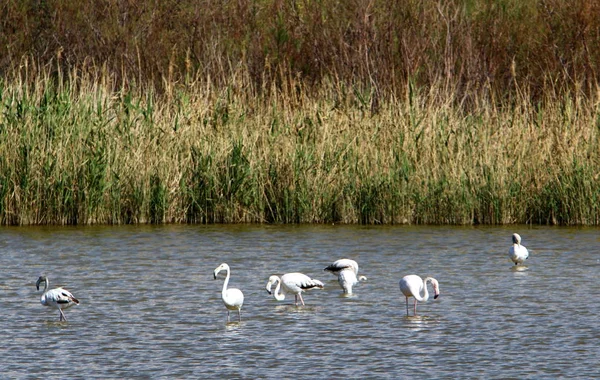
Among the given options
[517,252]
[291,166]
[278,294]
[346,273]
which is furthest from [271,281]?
[291,166]

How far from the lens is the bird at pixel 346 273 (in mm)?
10070

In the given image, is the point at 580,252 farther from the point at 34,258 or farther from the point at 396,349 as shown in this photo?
the point at 34,258

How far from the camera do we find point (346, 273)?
33.0 ft

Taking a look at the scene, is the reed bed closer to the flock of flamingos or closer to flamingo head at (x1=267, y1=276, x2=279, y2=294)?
the flock of flamingos

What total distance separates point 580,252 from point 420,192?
2.50 metres

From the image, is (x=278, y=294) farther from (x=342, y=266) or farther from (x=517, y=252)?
(x=517, y=252)

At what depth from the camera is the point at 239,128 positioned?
49.0 ft

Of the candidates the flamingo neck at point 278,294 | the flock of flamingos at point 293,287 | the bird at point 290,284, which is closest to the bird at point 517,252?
the flock of flamingos at point 293,287

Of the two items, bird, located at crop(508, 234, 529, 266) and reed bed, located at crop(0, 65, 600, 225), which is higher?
reed bed, located at crop(0, 65, 600, 225)

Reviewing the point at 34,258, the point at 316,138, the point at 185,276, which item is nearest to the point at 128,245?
the point at 34,258

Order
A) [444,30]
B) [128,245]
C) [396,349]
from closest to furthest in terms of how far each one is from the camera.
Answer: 1. [396,349]
2. [128,245]
3. [444,30]

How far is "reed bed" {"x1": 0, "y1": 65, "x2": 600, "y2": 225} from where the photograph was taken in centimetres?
1405

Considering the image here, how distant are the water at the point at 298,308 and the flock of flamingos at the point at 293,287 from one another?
133 mm

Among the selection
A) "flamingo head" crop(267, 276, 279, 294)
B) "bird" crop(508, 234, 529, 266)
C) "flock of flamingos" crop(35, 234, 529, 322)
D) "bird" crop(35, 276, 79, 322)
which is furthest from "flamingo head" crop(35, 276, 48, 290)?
"bird" crop(508, 234, 529, 266)
